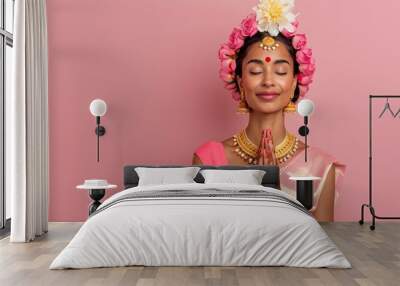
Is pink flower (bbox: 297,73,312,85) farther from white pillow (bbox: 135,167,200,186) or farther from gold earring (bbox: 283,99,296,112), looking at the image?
white pillow (bbox: 135,167,200,186)

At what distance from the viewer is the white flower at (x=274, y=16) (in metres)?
6.38

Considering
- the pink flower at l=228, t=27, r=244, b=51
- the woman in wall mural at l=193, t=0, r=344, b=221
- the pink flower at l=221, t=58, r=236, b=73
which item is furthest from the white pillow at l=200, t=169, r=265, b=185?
the pink flower at l=228, t=27, r=244, b=51

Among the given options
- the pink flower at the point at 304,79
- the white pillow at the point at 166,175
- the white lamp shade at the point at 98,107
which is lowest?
the white pillow at the point at 166,175

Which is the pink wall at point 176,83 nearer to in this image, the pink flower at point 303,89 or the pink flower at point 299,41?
the pink flower at point 303,89

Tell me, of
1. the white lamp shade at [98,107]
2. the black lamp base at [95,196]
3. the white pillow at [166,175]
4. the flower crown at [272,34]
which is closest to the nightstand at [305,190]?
the flower crown at [272,34]

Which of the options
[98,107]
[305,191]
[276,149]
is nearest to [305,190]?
[305,191]

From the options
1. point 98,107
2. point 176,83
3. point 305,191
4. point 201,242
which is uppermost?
point 176,83

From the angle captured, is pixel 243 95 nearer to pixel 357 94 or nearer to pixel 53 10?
pixel 357 94

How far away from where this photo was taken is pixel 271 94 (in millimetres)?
6480

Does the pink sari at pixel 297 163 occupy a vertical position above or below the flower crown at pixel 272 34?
below

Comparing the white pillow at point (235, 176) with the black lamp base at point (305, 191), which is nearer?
the white pillow at point (235, 176)

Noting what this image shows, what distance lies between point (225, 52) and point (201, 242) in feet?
9.24

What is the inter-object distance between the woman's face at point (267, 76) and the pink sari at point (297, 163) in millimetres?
676

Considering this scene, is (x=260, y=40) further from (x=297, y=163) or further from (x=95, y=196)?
(x=95, y=196)
